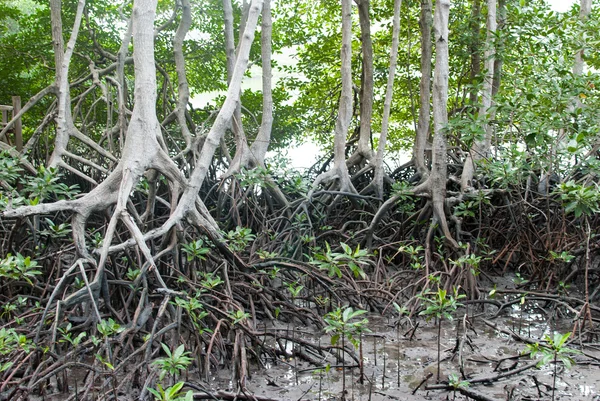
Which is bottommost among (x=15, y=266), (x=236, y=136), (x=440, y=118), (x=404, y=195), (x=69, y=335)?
(x=69, y=335)

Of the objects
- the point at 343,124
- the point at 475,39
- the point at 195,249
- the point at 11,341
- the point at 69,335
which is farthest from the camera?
the point at 475,39

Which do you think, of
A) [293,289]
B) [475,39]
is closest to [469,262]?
[293,289]

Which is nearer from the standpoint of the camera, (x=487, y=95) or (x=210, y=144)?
(x=210, y=144)

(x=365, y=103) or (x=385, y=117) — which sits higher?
(x=365, y=103)

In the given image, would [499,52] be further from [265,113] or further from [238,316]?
[238,316]

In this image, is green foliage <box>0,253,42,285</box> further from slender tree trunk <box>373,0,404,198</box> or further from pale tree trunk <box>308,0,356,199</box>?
slender tree trunk <box>373,0,404,198</box>

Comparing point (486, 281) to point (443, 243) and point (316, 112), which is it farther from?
point (316, 112)

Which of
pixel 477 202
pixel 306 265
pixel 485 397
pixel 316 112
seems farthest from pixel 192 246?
pixel 316 112

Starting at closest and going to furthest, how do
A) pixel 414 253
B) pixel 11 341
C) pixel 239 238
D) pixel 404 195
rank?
pixel 11 341, pixel 239 238, pixel 414 253, pixel 404 195

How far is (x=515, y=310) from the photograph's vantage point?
515cm

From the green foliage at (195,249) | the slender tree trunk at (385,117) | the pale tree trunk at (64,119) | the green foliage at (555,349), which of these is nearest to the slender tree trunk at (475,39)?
the slender tree trunk at (385,117)

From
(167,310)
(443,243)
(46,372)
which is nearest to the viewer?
(46,372)

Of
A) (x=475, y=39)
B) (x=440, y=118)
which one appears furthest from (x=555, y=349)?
(x=475, y=39)

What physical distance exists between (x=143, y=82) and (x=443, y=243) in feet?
9.51
